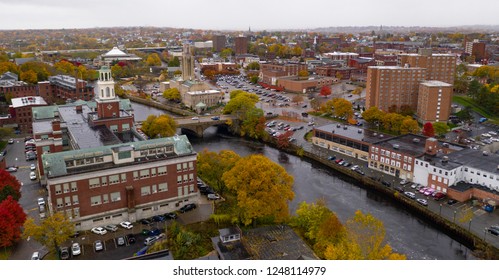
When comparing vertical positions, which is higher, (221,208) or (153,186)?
(153,186)

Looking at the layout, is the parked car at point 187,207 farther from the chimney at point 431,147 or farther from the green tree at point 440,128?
the green tree at point 440,128

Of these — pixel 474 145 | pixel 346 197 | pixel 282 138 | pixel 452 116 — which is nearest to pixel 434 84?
pixel 452 116

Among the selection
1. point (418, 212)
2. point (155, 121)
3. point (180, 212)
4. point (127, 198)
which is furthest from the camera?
point (155, 121)

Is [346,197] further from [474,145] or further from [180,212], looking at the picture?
[474,145]

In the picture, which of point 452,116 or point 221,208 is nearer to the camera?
point 221,208

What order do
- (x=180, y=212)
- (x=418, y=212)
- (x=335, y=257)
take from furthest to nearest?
(x=418, y=212) < (x=180, y=212) < (x=335, y=257)

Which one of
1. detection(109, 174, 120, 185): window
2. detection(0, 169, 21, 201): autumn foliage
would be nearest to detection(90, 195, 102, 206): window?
detection(109, 174, 120, 185): window

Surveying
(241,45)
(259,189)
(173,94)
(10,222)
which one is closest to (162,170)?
(259,189)
